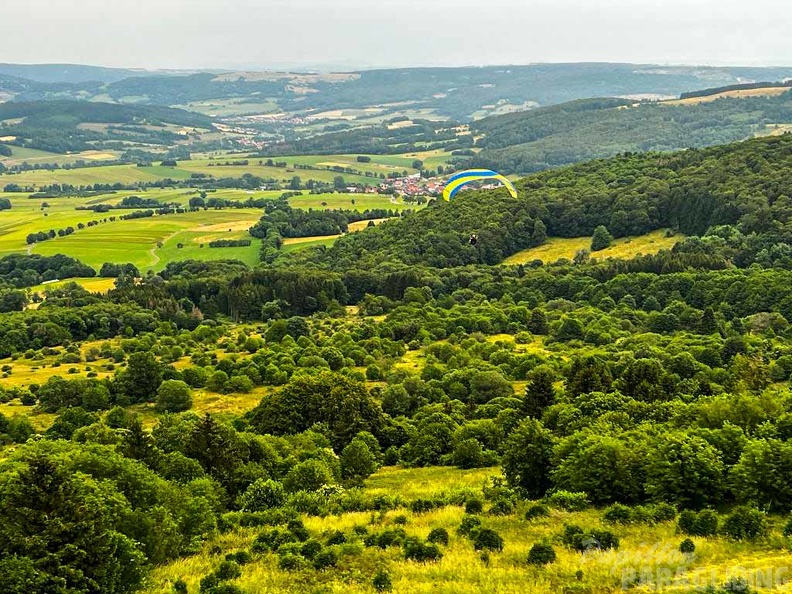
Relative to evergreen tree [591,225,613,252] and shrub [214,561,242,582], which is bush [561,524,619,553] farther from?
evergreen tree [591,225,613,252]

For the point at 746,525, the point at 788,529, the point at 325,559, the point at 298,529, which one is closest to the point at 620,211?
the point at 746,525

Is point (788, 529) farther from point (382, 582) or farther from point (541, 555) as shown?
point (382, 582)

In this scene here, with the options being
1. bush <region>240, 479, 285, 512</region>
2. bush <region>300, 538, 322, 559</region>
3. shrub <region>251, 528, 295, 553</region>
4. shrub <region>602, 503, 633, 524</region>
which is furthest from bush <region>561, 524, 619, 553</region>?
bush <region>240, 479, 285, 512</region>

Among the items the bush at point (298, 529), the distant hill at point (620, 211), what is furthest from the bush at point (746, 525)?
the distant hill at point (620, 211)

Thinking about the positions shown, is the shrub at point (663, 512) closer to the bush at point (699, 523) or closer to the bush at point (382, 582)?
the bush at point (699, 523)

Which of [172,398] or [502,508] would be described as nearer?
[502,508]

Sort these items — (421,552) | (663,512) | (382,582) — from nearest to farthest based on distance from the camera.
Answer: (382,582) → (421,552) → (663,512)

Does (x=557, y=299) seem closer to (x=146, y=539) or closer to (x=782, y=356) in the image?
(x=782, y=356)
